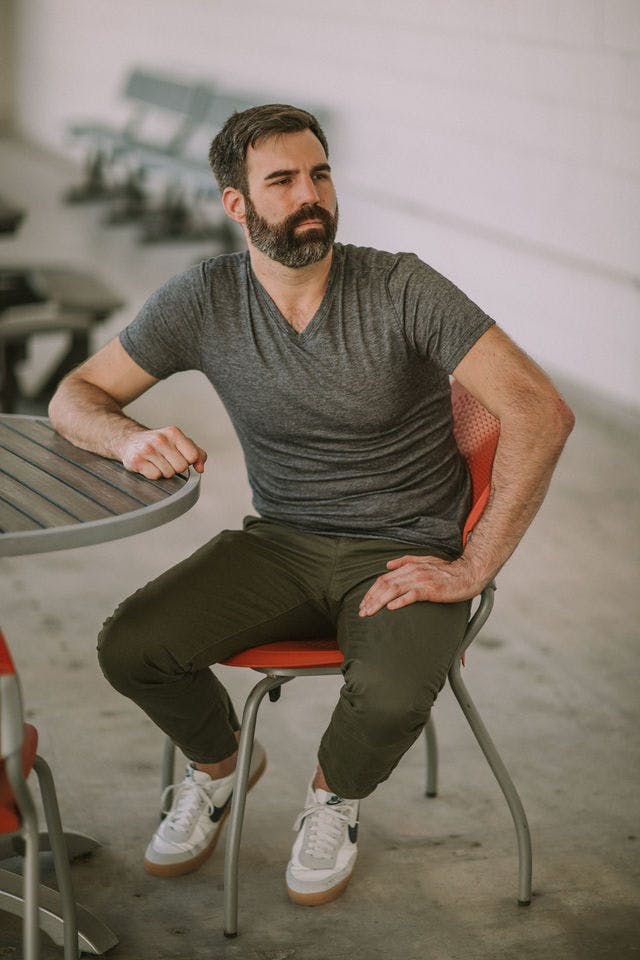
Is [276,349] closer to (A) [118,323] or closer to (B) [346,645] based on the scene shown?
(B) [346,645]

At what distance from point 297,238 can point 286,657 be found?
0.73 m

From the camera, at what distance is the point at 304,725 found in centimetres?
286

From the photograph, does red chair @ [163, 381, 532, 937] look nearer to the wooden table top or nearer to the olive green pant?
the olive green pant

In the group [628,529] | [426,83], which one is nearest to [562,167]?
[426,83]

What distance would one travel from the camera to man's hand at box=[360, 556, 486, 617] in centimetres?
208

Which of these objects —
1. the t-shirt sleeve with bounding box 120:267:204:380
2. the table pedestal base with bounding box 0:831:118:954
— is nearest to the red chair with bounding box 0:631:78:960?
the table pedestal base with bounding box 0:831:118:954

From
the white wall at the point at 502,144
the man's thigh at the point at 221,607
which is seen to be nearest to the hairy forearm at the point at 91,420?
the man's thigh at the point at 221,607

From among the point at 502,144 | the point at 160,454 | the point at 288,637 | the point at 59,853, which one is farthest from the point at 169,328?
the point at 502,144

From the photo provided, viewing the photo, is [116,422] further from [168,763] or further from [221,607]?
[168,763]

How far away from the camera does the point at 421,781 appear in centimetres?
264

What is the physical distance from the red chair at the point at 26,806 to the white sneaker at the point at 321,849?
0.43 m

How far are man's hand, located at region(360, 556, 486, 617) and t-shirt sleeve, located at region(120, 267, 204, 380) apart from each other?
0.59m

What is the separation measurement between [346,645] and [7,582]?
66.6 inches

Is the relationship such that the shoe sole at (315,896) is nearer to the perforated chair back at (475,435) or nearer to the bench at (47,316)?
the perforated chair back at (475,435)
